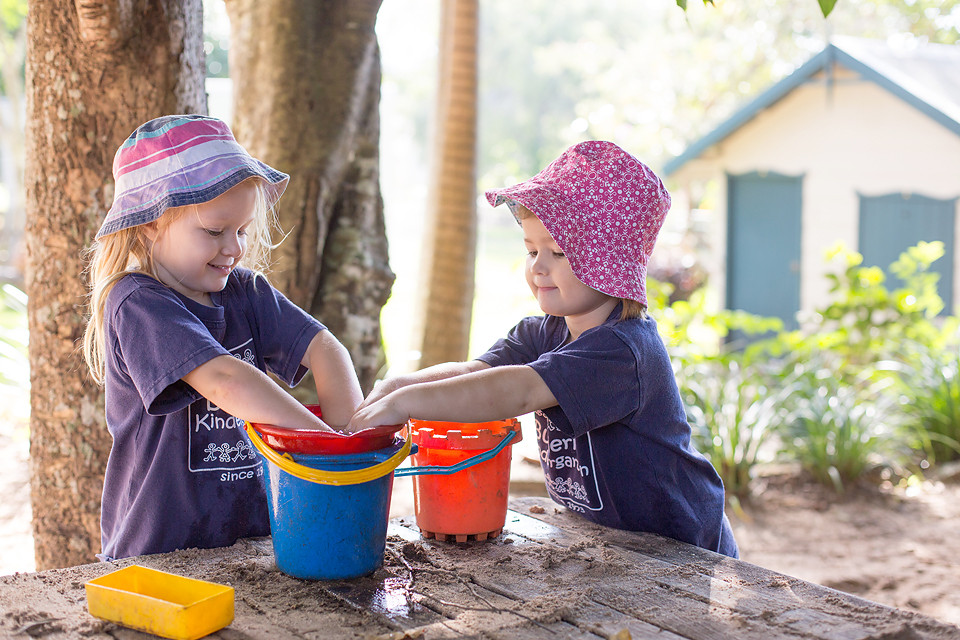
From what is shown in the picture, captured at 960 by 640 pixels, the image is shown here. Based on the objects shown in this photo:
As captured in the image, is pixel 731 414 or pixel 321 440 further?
pixel 731 414

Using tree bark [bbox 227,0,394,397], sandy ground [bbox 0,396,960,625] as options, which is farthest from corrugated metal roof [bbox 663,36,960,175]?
tree bark [bbox 227,0,394,397]

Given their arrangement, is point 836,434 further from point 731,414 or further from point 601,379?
point 601,379

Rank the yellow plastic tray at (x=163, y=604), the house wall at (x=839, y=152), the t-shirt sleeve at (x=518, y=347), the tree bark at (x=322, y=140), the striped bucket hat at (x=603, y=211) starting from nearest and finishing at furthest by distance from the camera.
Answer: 1. the yellow plastic tray at (x=163, y=604)
2. the striped bucket hat at (x=603, y=211)
3. the t-shirt sleeve at (x=518, y=347)
4. the tree bark at (x=322, y=140)
5. the house wall at (x=839, y=152)

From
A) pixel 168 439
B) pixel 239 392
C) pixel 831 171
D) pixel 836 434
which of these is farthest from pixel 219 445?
pixel 831 171

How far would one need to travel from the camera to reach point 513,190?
232 centimetres

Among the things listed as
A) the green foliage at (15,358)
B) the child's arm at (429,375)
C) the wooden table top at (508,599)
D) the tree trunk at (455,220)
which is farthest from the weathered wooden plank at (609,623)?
the green foliage at (15,358)

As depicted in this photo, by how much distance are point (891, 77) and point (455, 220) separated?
264 inches

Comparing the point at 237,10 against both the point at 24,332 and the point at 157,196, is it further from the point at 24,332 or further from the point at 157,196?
Result: the point at 24,332

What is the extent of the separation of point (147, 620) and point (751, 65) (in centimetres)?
2835

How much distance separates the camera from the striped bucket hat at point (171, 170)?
6.64ft

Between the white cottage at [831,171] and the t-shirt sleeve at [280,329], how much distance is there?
9.31 meters

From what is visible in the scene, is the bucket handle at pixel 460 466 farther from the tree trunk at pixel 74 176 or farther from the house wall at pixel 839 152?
the house wall at pixel 839 152

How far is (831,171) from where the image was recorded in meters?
11.5

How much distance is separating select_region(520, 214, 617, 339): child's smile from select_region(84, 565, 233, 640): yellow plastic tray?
1.13 meters
